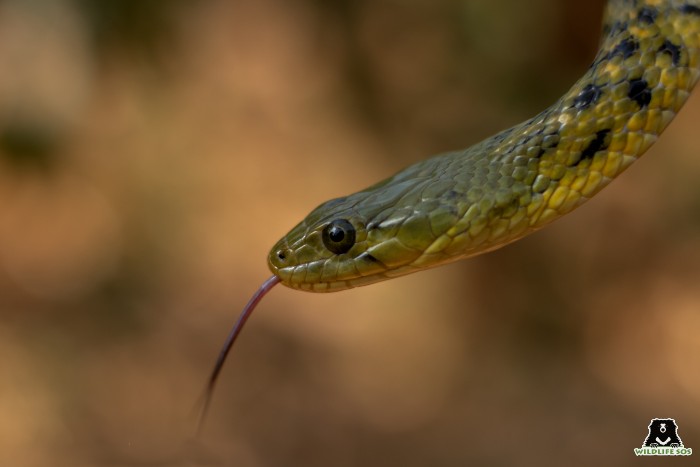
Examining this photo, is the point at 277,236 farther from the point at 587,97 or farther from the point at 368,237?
the point at 587,97

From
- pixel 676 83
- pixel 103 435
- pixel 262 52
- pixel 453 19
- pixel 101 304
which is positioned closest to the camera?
pixel 676 83

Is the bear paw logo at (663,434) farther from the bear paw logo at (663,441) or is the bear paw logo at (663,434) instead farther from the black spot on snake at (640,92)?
the black spot on snake at (640,92)

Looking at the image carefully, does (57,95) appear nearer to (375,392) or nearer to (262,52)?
(262,52)

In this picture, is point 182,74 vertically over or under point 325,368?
over

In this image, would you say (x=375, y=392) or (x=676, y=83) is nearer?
(x=676, y=83)

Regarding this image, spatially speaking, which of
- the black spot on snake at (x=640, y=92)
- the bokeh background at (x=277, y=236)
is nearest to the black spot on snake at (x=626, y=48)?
the black spot on snake at (x=640, y=92)

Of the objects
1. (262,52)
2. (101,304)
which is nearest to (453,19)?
(262,52)

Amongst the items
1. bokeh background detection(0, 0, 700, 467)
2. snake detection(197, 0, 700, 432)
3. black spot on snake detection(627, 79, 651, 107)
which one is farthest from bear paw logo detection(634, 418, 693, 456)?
black spot on snake detection(627, 79, 651, 107)

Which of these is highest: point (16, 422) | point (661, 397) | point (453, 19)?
point (453, 19)
